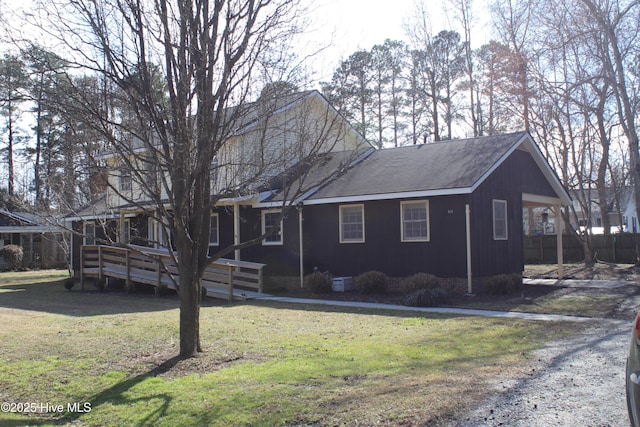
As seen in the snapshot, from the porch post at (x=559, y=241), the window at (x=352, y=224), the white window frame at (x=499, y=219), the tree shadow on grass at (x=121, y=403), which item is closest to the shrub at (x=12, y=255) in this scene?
the window at (x=352, y=224)

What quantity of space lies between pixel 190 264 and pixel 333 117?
281 centimetres

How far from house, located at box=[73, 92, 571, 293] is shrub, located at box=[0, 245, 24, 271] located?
674 inches

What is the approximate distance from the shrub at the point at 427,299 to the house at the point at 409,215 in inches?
75.6

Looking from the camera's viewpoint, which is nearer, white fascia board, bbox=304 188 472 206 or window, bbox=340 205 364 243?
white fascia board, bbox=304 188 472 206

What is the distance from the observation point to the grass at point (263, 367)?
17.8 ft

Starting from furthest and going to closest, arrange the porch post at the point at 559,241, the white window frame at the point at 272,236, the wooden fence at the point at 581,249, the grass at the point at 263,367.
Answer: the wooden fence at the point at 581,249 < the porch post at the point at 559,241 < the white window frame at the point at 272,236 < the grass at the point at 263,367

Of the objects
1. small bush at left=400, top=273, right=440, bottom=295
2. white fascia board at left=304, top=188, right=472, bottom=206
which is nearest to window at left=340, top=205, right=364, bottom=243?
white fascia board at left=304, top=188, right=472, bottom=206

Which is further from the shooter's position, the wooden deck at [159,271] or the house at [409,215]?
the wooden deck at [159,271]

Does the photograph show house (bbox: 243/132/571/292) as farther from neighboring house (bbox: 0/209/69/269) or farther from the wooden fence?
neighboring house (bbox: 0/209/69/269)

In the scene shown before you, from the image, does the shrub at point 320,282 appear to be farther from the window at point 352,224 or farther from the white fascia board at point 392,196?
the white fascia board at point 392,196

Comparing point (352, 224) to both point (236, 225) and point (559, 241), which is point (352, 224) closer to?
point (236, 225)

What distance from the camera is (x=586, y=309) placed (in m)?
12.0

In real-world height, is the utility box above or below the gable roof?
below

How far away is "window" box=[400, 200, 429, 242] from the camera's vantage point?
52.8 ft
